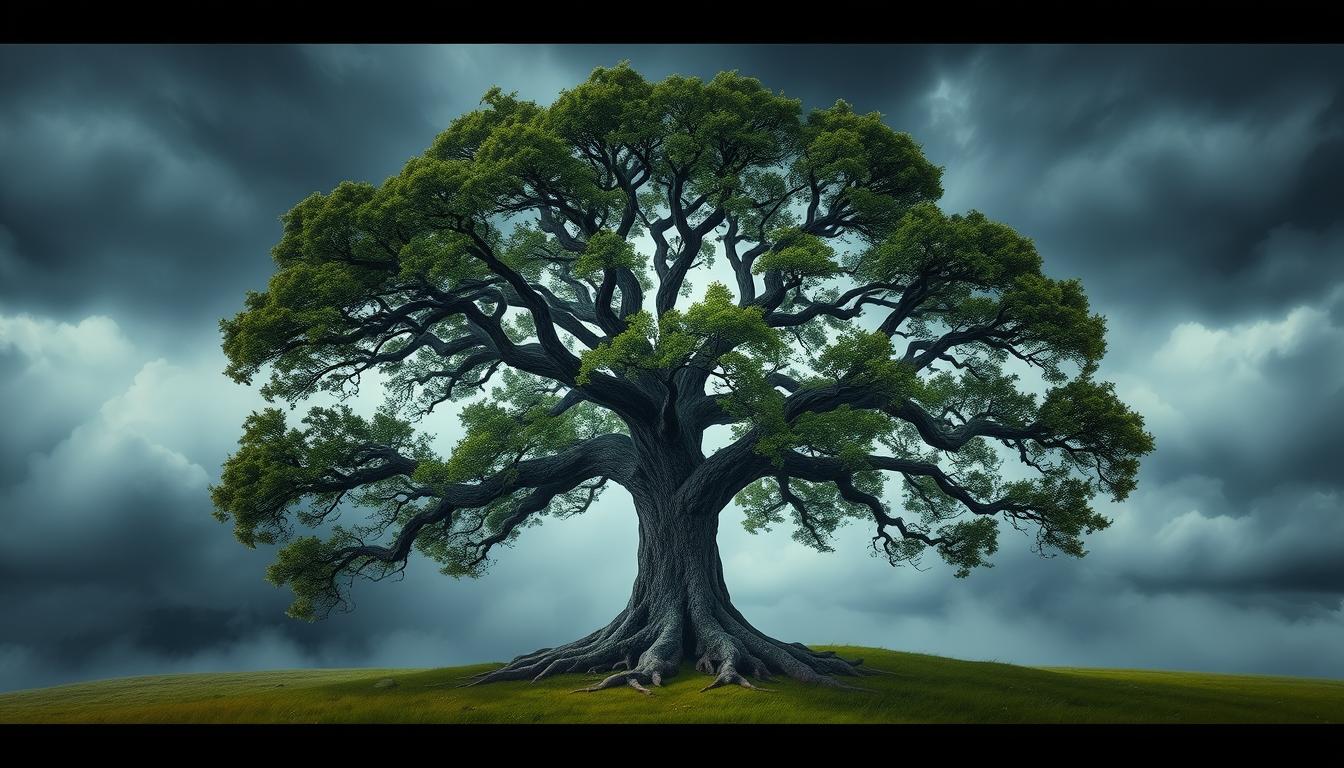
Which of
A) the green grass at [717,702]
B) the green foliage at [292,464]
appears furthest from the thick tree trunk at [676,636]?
the green foliage at [292,464]

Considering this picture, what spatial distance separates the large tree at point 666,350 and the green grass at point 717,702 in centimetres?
114

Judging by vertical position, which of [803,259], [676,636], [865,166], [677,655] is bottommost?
[677,655]

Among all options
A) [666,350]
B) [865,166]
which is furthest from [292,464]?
[865,166]

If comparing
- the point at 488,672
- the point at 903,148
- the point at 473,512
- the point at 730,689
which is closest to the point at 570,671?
the point at 488,672

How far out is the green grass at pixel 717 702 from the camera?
10.6m

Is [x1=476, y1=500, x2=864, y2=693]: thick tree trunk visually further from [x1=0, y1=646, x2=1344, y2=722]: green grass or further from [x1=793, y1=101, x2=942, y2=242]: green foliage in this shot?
[x1=793, y1=101, x2=942, y2=242]: green foliage

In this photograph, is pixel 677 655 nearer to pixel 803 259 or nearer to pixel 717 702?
pixel 717 702

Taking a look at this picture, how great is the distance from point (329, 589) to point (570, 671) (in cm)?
486

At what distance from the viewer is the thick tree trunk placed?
42.7ft

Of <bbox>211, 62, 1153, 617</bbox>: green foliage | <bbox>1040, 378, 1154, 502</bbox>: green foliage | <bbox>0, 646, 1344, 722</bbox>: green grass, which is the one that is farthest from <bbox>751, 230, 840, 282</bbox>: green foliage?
<bbox>0, 646, 1344, 722</bbox>: green grass

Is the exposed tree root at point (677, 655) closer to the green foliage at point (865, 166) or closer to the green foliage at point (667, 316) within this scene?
the green foliage at point (667, 316)

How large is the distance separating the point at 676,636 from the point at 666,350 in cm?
551

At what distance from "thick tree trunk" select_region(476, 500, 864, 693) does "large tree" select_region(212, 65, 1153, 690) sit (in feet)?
0.16

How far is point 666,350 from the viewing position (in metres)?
11.5
